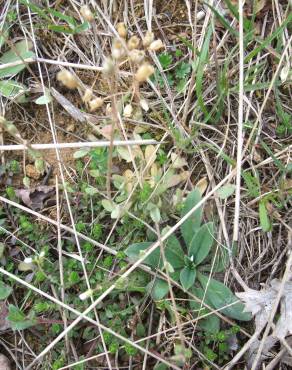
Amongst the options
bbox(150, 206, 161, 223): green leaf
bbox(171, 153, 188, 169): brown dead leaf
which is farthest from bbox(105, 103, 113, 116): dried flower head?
bbox(150, 206, 161, 223): green leaf

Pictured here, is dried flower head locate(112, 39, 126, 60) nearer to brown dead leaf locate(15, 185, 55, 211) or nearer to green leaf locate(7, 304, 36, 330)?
brown dead leaf locate(15, 185, 55, 211)

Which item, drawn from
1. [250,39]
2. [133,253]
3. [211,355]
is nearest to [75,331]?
[133,253]

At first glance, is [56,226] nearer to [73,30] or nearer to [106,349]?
[106,349]

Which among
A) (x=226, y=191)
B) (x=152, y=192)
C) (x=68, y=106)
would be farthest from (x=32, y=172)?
(x=226, y=191)

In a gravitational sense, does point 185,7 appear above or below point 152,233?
above

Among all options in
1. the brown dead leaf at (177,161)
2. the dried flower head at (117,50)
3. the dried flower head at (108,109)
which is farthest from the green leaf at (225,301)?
the dried flower head at (117,50)

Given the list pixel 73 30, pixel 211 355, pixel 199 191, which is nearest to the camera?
pixel 211 355

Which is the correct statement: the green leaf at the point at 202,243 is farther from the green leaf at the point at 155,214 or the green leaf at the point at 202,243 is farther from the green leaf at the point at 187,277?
the green leaf at the point at 155,214
